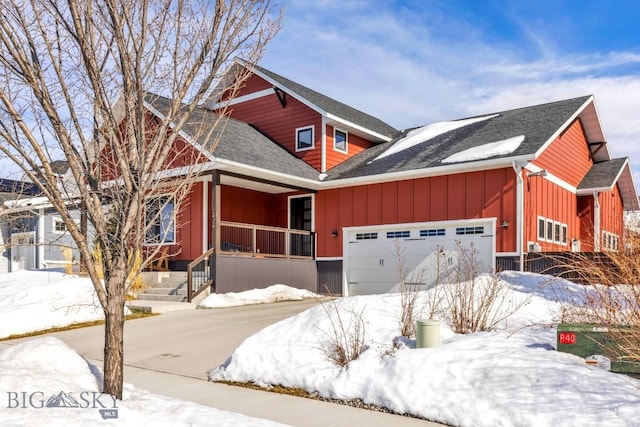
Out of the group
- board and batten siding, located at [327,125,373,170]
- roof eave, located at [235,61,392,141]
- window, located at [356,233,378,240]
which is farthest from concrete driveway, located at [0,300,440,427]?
roof eave, located at [235,61,392,141]

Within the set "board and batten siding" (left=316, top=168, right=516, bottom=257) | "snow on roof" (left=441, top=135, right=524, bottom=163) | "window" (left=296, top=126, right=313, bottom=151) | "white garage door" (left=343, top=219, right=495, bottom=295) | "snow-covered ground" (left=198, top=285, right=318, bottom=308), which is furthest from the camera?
"window" (left=296, top=126, right=313, bottom=151)

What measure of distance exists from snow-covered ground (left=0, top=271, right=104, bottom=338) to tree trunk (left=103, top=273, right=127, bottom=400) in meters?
5.52

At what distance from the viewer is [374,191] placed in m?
16.3

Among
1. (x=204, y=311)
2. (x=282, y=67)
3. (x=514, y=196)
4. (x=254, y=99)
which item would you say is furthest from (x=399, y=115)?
(x=282, y=67)

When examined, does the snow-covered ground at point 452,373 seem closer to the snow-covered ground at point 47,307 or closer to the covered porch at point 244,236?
the snow-covered ground at point 47,307

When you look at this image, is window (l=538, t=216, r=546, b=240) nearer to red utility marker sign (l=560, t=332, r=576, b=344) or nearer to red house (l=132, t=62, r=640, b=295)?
red house (l=132, t=62, r=640, b=295)

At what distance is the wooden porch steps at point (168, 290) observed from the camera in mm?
14047

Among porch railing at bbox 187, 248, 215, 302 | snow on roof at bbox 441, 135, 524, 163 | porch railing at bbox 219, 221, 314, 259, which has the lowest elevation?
porch railing at bbox 187, 248, 215, 302

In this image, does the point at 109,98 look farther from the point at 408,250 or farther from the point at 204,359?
the point at 408,250

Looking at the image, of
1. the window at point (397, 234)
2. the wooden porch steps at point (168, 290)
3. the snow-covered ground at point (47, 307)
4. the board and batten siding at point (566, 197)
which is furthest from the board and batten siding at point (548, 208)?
the snow-covered ground at point (47, 307)

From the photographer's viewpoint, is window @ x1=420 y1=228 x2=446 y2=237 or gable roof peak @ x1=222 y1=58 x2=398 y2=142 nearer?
window @ x1=420 y1=228 x2=446 y2=237

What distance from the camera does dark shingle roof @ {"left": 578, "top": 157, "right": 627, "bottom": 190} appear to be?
1778 centimetres

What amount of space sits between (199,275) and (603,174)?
14.0 m

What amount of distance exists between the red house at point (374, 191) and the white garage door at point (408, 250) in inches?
1.3
